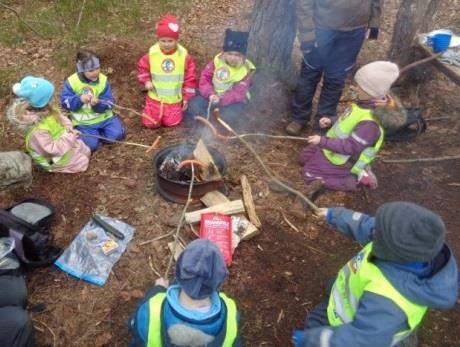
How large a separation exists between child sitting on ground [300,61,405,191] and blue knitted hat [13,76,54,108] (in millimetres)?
2804

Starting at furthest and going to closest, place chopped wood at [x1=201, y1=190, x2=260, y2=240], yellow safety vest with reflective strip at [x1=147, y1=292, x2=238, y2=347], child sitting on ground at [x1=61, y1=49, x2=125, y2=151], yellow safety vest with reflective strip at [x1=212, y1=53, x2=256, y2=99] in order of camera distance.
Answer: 1. yellow safety vest with reflective strip at [x1=212, y1=53, x2=256, y2=99]
2. child sitting on ground at [x1=61, y1=49, x2=125, y2=151]
3. chopped wood at [x1=201, y1=190, x2=260, y2=240]
4. yellow safety vest with reflective strip at [x1=147, y1=292, x2=238, y2=347]

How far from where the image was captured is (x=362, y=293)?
2.65 m

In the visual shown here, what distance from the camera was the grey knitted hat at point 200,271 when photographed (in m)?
2.26

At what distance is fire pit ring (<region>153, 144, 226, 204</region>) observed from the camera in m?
4.55

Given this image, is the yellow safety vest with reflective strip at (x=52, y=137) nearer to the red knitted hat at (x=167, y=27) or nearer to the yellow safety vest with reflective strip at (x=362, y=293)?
the red knitted hat at (x=167, y=27)

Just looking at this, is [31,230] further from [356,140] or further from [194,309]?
[356,140]

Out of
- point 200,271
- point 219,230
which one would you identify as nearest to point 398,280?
point 200,271

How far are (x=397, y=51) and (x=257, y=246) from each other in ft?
13.7

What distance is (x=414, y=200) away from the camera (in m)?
4.94

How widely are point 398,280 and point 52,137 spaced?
154 inches

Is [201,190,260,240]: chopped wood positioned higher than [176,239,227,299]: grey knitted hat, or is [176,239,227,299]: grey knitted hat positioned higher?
[176,239,227,299]: grey knitted hat

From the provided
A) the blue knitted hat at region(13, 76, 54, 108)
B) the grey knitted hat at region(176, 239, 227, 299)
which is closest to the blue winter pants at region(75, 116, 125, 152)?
the blue knitted hat at region(13, 76, 54, 108)

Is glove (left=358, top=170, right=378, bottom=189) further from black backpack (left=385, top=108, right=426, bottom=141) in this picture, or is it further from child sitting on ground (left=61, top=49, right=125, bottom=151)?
child sitting on ground (left=61, top=49, right=125, bottom=151)

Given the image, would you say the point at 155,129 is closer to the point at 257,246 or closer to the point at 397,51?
the point at 257,246
